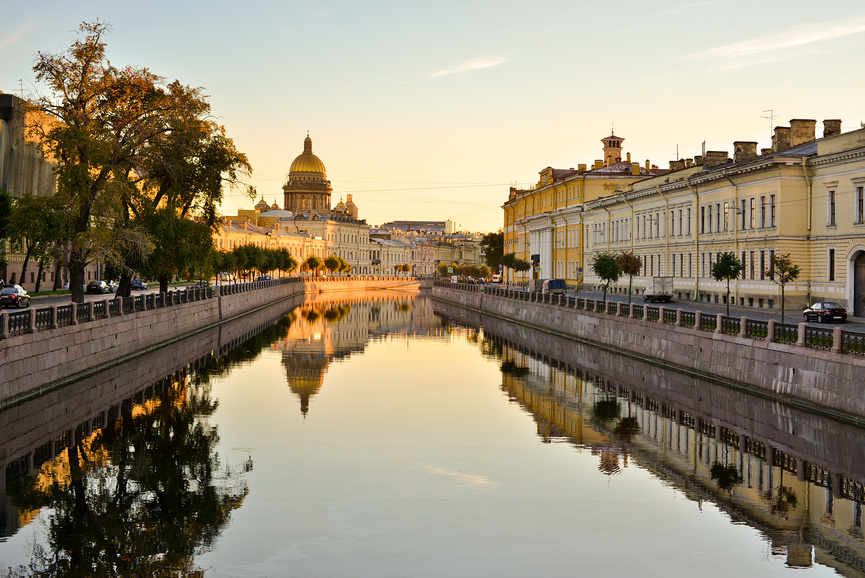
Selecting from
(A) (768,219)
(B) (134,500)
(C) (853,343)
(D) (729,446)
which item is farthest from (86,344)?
(A) (768,219)

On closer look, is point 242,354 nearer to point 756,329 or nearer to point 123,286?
point 123,286

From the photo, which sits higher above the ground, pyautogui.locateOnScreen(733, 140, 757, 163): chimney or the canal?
pyautogui.locateOnScreen(733, 140, 757, 163): chimney

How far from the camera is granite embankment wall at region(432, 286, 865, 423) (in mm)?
23062

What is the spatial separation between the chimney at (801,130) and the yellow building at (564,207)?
3092 centimetres

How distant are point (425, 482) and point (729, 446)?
8.18m

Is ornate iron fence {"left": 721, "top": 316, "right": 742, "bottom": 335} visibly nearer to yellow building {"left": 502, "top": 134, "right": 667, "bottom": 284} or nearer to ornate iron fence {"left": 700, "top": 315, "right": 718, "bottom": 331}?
ornate iron fence {"left": 700, "top": 315, "right": 718, "bottom": 331}

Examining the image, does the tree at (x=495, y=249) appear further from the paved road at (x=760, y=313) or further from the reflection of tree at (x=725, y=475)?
the reflection of tree at (x=725, y=475)

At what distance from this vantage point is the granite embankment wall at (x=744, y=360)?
2306cm

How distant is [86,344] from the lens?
31562mm

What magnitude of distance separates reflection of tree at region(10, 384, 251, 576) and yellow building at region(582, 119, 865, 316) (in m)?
30.3

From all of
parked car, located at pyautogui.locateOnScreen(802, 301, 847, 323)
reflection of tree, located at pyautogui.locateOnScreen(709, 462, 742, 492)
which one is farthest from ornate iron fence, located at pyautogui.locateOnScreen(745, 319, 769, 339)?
parked car, located at pyautogui.locateOnScreen(802, 301, 847, 323)

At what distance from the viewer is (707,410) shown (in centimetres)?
2698

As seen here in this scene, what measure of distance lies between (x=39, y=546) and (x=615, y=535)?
29.2ft

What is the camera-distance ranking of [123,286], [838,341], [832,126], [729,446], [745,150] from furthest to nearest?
1. [745,150]
2. [832,126]
3. [123,286]
4. [838,341]
5. [729,446]
